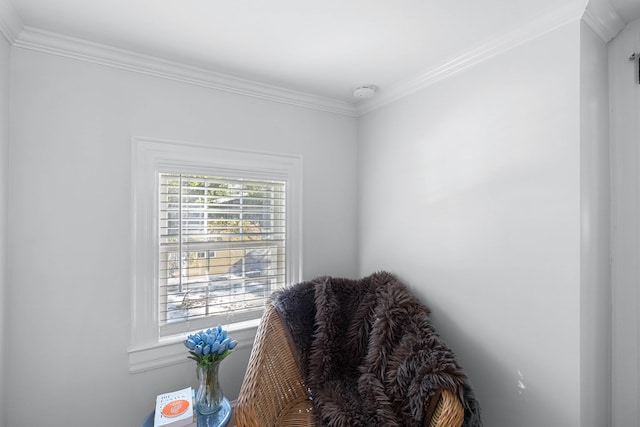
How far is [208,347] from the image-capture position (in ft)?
5.80

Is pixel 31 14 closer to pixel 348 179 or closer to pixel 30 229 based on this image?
pixel 30 229

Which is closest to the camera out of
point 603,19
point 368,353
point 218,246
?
point 603,19

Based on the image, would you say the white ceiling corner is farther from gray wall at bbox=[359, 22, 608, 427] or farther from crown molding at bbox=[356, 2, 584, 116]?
gray wall at bbox=[359, 22, 608, 427]

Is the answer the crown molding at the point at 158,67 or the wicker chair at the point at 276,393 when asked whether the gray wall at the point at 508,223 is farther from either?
the crown molding at the point at 158,67

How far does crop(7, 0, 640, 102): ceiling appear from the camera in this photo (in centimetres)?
151

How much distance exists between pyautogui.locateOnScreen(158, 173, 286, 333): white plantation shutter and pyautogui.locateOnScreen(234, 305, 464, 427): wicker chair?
1.27 feet

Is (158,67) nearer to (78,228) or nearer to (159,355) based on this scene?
(78,228)

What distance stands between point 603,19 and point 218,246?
236cm

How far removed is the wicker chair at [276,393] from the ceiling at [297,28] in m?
1.52

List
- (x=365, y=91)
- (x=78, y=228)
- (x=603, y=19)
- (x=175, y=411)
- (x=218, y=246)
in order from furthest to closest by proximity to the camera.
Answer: (x=365, y=91)
(x=218, y=246)
(x=78, y=228)
(x=175, y=411)
(x=603, y=19)

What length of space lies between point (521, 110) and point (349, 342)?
161 centimetres

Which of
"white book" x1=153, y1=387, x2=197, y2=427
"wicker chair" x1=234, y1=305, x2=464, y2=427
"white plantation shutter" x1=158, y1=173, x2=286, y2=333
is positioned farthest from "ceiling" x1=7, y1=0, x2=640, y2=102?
"white book" x1=153, y1=387, x2=197, y2=427

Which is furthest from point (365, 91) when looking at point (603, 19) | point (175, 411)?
point (175, 411)

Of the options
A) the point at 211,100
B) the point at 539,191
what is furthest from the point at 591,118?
the point at 211,100
